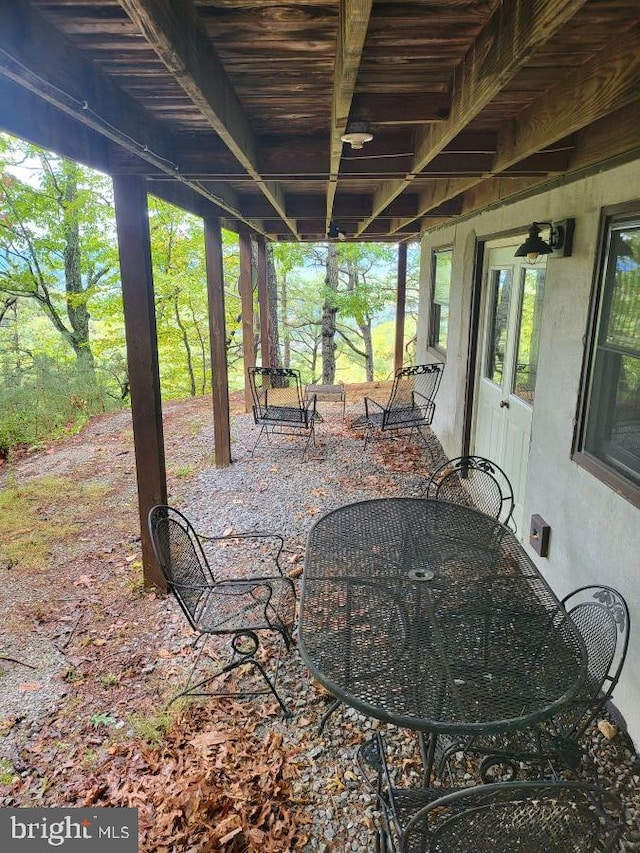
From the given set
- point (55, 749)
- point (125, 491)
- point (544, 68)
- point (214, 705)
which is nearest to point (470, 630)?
point (214, 705)

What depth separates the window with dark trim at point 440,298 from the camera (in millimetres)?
6531

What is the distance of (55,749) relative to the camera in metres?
2.28

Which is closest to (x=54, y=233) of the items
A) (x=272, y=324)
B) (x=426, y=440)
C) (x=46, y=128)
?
(x=272, y=324)

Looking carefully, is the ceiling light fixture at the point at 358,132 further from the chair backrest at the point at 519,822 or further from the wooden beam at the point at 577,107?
the chair backrest at the point at 519,822

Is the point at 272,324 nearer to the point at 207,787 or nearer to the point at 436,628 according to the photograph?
the point at 436,628

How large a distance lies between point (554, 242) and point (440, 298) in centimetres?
402

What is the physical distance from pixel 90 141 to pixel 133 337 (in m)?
1.07

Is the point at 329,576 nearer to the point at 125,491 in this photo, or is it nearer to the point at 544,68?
the point at 544,68

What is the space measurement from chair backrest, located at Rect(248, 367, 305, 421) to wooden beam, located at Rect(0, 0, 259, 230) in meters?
3.93

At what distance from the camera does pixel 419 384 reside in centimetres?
793

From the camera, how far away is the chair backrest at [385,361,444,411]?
6430 mm

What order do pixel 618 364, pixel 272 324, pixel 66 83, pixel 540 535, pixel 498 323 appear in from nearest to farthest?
1. pixel 66 83
2. pixel 618 364
3. pixel 540 535
4. pixel 498 323
5. pixel 272 324

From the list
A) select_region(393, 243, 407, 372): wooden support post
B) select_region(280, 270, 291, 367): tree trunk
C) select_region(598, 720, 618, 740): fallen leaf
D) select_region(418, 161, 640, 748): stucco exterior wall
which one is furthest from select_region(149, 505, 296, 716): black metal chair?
select_region(280, 270, 291, 367): tree trunk

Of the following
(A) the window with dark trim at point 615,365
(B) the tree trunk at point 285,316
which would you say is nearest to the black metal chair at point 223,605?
(A) the window with dark trim at point 615,365
